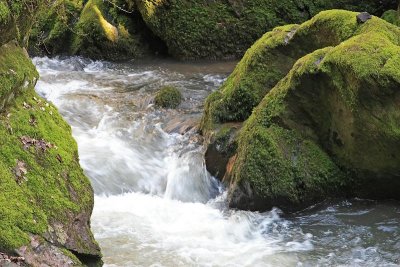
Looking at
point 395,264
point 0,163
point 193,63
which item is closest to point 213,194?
point 395,264

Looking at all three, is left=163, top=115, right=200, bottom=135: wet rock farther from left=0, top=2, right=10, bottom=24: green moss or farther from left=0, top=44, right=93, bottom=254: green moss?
left=0, top=2, right=10, bottom=24: green moss

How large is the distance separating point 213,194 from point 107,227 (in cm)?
186

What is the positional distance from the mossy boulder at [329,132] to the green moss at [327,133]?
0.01 metres

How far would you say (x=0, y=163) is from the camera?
157 inches

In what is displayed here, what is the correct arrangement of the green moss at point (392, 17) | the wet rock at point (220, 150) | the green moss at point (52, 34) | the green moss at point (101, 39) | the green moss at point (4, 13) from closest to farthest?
the green moss at point (4, 13), the wet rock at point (220, 150), the green moss at point (392, 17), the green moss at point (101, 39), the green moss at point (52, 34)

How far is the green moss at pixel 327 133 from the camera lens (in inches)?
259

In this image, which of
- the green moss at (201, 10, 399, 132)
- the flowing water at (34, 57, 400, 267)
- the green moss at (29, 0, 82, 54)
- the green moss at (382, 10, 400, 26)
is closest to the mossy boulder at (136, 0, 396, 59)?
the green moss at (382, 10, 400, 26)

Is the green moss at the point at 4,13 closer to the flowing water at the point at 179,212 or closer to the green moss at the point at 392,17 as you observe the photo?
the flowing water at the point at 179,212

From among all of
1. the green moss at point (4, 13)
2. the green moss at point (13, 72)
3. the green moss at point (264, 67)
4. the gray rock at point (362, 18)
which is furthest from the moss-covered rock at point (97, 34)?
the green moss at point (4, 13)

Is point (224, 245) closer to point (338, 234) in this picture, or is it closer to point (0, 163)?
point (338, 234)

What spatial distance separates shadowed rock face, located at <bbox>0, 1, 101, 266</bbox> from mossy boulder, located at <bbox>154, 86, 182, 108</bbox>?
618cm

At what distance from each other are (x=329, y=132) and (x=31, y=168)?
4522 mm

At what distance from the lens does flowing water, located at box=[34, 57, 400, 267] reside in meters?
6.03

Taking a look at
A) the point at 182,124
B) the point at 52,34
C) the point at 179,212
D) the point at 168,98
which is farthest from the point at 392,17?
the point at 52,34
